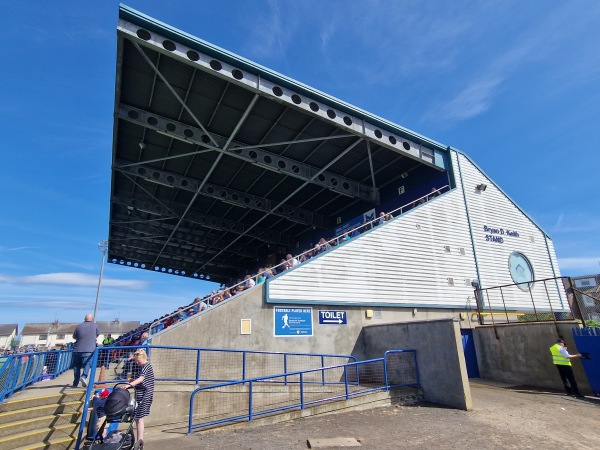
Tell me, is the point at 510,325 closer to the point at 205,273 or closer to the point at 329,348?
the point at 329,348

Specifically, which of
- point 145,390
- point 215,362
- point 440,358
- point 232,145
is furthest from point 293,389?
point 232,145

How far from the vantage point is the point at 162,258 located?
35.7m

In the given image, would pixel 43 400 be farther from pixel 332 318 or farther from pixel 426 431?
pixel 332 318

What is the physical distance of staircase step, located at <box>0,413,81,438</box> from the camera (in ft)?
19.9

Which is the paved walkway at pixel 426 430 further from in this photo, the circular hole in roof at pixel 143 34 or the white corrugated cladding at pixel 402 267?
the circular hole in roof at pixel 143 34

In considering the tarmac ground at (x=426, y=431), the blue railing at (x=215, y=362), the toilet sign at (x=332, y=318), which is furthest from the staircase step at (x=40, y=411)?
the toilet sign at (x=332, y=318)

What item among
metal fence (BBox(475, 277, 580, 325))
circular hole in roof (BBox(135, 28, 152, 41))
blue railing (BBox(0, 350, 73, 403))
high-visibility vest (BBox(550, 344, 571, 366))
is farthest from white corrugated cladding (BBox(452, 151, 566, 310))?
blue railing (BBox(0, 350, 73, 403))

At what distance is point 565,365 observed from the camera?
35.3 ft

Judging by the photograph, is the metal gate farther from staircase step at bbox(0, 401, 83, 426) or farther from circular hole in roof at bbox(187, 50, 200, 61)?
circular hole in roof at bbox(187, 50, 200, 61)

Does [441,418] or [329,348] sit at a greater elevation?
[329,348]

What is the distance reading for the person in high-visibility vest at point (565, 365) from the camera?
10703 mm

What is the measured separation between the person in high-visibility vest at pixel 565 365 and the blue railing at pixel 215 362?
6.17 metres

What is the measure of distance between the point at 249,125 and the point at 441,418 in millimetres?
12326

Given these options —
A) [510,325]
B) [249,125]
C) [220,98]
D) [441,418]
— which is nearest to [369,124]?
[249,125]
